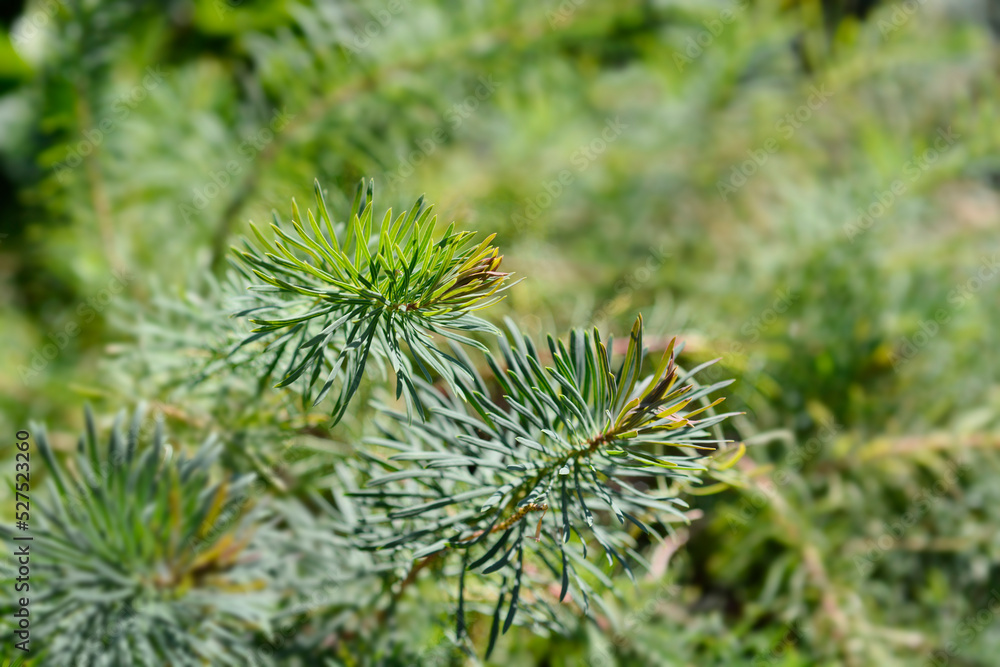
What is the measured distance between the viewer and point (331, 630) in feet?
1.04

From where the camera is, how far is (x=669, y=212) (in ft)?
2.24

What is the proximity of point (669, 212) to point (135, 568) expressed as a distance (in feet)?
1.79

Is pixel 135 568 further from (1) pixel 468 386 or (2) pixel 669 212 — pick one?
(2) pixel 669 212

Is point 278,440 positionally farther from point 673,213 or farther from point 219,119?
point 673,213

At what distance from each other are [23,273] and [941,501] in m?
0.76

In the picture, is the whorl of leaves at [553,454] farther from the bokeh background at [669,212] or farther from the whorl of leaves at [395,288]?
the bokeh background at [669,212]

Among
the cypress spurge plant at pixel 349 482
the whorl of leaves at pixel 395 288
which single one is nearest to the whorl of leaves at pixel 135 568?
the cypress spurge plant at pixel 349 482

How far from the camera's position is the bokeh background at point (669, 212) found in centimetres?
47

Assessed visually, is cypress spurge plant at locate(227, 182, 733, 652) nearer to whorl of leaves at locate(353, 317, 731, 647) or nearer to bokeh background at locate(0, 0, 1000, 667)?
whorl of leaves at locate(353, 317, 731, 647)

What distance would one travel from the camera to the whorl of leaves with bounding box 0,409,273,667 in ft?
0.96

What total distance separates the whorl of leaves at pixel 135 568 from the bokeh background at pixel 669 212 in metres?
0.07

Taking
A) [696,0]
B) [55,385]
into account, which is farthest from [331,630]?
[696,0]

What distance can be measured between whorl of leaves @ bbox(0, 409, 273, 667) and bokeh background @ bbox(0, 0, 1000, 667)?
0.24ft

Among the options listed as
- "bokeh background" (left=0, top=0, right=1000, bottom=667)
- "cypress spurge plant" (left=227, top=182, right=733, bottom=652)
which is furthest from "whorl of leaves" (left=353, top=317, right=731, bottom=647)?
"bokeh background" (left=0, top=0, right=1000, bottom=667)
